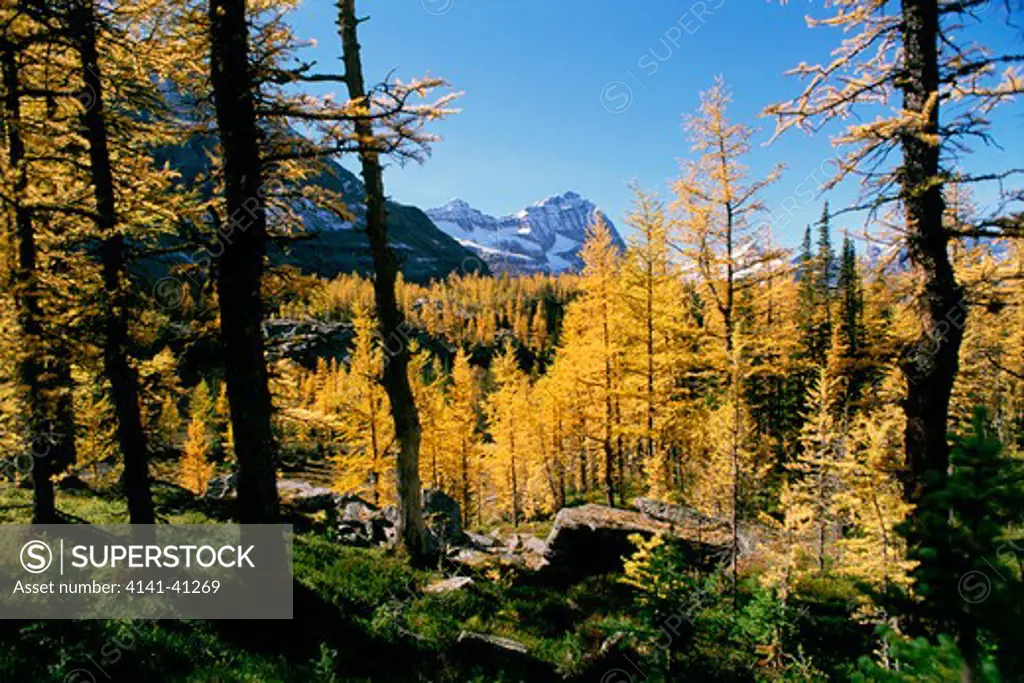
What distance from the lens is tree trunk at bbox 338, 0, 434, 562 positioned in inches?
425

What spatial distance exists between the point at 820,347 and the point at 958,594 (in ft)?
146

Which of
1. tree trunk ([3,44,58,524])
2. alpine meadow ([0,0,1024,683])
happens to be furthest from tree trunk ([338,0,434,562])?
tree trunk ([3,44,58,524])

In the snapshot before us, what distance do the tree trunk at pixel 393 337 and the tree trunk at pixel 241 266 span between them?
147 inches

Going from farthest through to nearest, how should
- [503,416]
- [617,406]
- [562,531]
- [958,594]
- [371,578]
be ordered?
1. [503,416]
2. [617,406]
3. [562,531]
4. [371,578]
5. [958,594]

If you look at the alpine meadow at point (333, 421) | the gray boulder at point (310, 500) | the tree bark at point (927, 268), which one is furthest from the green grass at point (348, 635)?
the gray boulder at point (310, 500)

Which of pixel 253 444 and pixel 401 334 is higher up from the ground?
pixel 401 334

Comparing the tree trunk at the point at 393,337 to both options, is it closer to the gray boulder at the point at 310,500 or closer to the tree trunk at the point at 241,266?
the tree trunk at the point at 241,266

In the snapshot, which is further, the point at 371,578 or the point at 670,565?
the point at 371,578

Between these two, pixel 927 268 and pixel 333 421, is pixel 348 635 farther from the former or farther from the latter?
pixel 927 268

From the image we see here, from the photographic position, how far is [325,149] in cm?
716

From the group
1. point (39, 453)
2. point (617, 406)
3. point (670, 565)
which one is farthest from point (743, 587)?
point (39, 453)

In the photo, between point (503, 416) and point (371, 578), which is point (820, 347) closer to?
point (503, 416)

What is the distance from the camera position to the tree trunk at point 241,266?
22.5ft

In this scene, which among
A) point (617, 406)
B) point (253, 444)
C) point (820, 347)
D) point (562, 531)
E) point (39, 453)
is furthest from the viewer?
point (820, 347)
